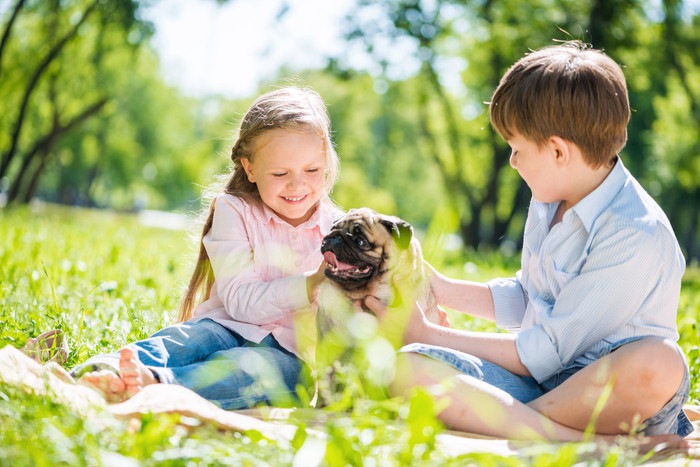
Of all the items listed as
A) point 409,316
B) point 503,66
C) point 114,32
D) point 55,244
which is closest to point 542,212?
point 409,316

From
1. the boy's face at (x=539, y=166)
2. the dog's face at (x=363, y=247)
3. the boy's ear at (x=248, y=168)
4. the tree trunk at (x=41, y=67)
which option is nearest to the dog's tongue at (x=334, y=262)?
the dog's face at (x=363, y=247)

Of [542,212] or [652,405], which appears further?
[542,212]

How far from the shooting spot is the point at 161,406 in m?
2.58

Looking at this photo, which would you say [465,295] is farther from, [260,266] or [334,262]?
[260,266]

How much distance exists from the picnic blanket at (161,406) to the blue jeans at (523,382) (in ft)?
1.09

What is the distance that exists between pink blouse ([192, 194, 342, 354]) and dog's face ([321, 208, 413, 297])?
11.6 inches

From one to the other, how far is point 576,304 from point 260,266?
5.53ft

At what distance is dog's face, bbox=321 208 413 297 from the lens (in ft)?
11.0

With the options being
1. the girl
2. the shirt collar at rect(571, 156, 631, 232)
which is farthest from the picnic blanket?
the shirt collar at rect(571, 156, 631, 232)

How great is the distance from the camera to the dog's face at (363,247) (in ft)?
11.0

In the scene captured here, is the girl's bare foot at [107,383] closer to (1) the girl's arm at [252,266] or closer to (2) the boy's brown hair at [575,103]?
(1) the girl's arm at [252,266]

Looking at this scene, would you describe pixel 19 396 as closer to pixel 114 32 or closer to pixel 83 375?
pixel 83 375

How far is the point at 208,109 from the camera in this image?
5959 centimetres

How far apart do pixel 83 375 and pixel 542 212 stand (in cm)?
227
